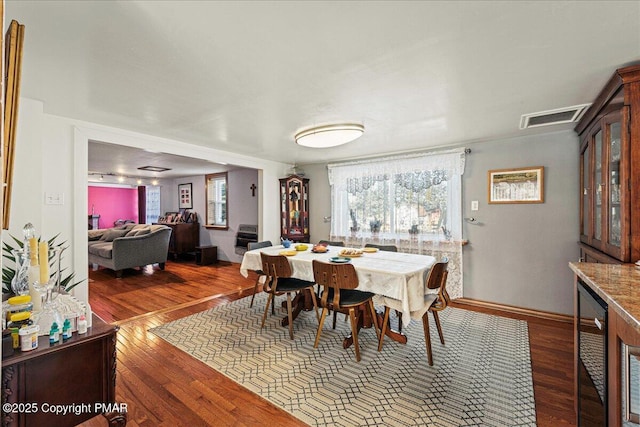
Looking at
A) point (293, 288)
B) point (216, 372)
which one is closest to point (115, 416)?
point (216, 372)

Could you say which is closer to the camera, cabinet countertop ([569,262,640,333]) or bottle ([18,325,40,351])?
cabinet countertop ([569,262,640,333])

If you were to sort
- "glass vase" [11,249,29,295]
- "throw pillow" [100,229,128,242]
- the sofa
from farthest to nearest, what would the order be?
"throw pillow" [100,229,128,242]
the sofa
"glass vase" [11,249,29,295]

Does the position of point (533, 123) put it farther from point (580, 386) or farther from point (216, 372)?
point (216, 372)

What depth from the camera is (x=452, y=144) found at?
12.4 ft

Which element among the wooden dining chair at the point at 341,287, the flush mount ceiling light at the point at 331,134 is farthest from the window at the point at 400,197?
the wooden dining chair at the point at 341,287

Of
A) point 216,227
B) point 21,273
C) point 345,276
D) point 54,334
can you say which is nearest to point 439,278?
point 345,276

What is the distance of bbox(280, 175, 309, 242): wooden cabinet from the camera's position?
505cm

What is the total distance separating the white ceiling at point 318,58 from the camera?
130 cm

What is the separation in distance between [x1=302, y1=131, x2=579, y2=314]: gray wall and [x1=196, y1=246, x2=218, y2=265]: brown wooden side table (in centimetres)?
493

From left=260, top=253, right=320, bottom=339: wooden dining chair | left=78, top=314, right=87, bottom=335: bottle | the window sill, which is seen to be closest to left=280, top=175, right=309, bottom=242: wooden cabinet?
the window sill

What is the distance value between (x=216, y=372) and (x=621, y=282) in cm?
247

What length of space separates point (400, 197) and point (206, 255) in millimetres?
4245

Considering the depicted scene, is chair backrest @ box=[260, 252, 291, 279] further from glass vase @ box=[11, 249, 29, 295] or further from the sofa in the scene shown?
the sofa

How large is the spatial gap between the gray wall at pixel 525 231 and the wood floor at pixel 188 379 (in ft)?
1.15
